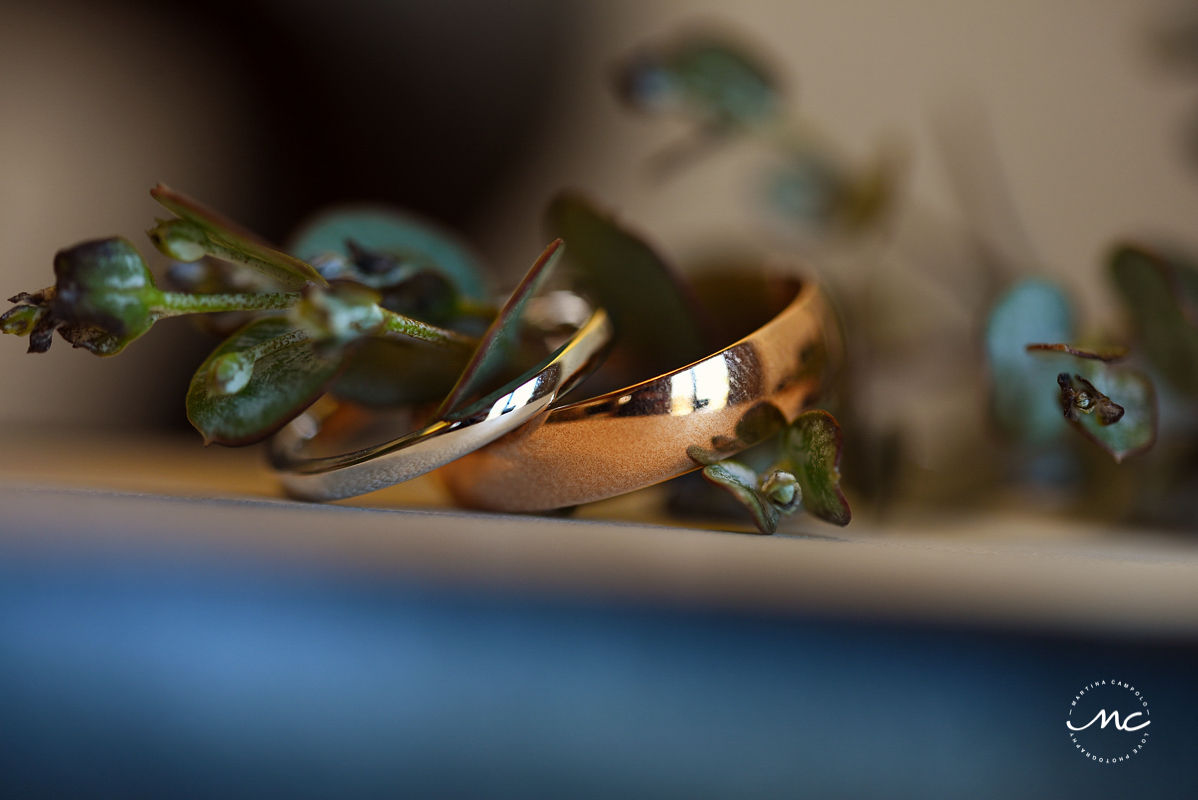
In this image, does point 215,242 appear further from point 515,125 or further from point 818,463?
point 515,125

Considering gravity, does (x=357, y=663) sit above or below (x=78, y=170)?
below

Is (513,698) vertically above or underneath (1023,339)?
underneath

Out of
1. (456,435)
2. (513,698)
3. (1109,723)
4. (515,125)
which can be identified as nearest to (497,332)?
(456,435)

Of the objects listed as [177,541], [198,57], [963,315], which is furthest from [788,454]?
[198,57]

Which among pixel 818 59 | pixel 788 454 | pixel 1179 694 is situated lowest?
pixel 1179 694

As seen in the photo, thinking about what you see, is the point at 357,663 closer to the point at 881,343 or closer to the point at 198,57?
the point at 881,343

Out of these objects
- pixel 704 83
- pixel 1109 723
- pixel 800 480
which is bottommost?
pixel 1109 723

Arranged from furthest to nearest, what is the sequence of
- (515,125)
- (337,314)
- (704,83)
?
1. (515,125)
2. (704,83)
3. (337,314)
